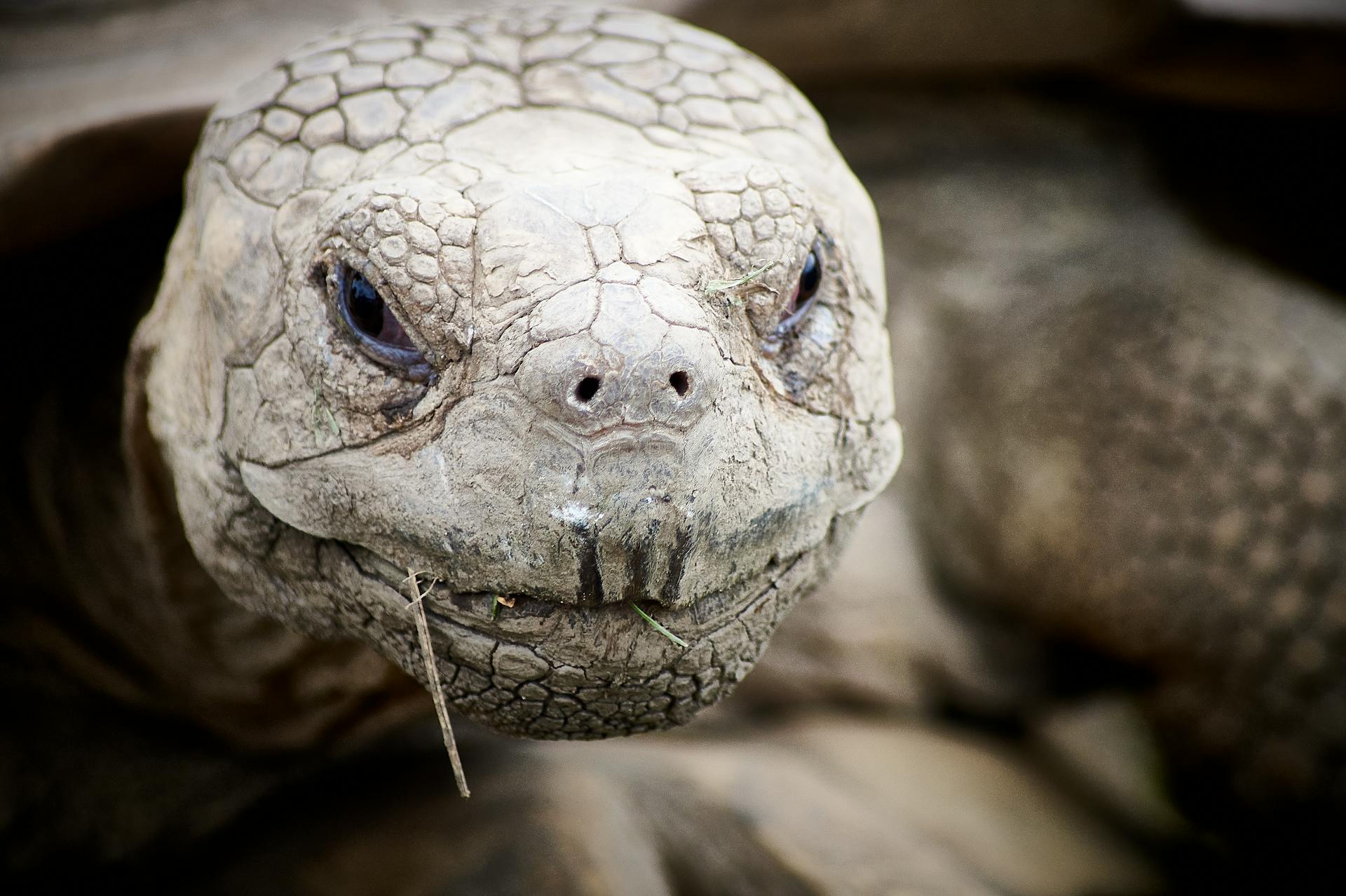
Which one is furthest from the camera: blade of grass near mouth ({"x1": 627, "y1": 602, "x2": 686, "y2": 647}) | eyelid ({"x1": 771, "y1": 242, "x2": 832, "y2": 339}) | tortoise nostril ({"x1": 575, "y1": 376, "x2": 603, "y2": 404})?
eyelid ({"x1": 771, "y1": 242, "x2": 832, "y2": 339})

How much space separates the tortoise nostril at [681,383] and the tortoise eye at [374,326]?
269 millimetres

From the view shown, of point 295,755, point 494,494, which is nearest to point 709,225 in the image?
point 494,494

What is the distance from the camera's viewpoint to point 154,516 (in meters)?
1.49

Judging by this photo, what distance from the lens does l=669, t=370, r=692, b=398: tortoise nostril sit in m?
0.85

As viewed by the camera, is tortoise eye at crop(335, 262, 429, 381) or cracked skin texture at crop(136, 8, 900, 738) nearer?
cracked skin texture at crop(136, 8, 900, 738)

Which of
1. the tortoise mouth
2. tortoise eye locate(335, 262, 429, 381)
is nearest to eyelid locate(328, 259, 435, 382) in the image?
tortoise eye locate(335, 262, 429, 381)

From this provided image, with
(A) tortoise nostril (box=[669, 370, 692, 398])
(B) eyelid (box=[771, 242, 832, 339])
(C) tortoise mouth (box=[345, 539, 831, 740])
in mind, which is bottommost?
(C) tortoise mouth (box=[345, 539, 831, 740])

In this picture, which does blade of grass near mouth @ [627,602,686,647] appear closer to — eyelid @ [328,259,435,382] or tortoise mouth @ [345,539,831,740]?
tortoise mouth @ [345,539,831,740]

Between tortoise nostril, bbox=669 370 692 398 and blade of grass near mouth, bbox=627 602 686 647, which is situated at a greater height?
tortoise nostril, bbox=669 370 692 398

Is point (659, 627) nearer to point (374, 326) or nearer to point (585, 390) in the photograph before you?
point (585, 390)

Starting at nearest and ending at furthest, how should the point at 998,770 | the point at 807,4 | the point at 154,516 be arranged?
the point at 154,516
the point at 807,4
the point at 998,770

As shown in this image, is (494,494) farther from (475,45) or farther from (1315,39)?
(1315,39)

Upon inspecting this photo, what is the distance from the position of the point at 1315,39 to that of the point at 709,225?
1.72 m

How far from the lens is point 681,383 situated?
0.85 meters
